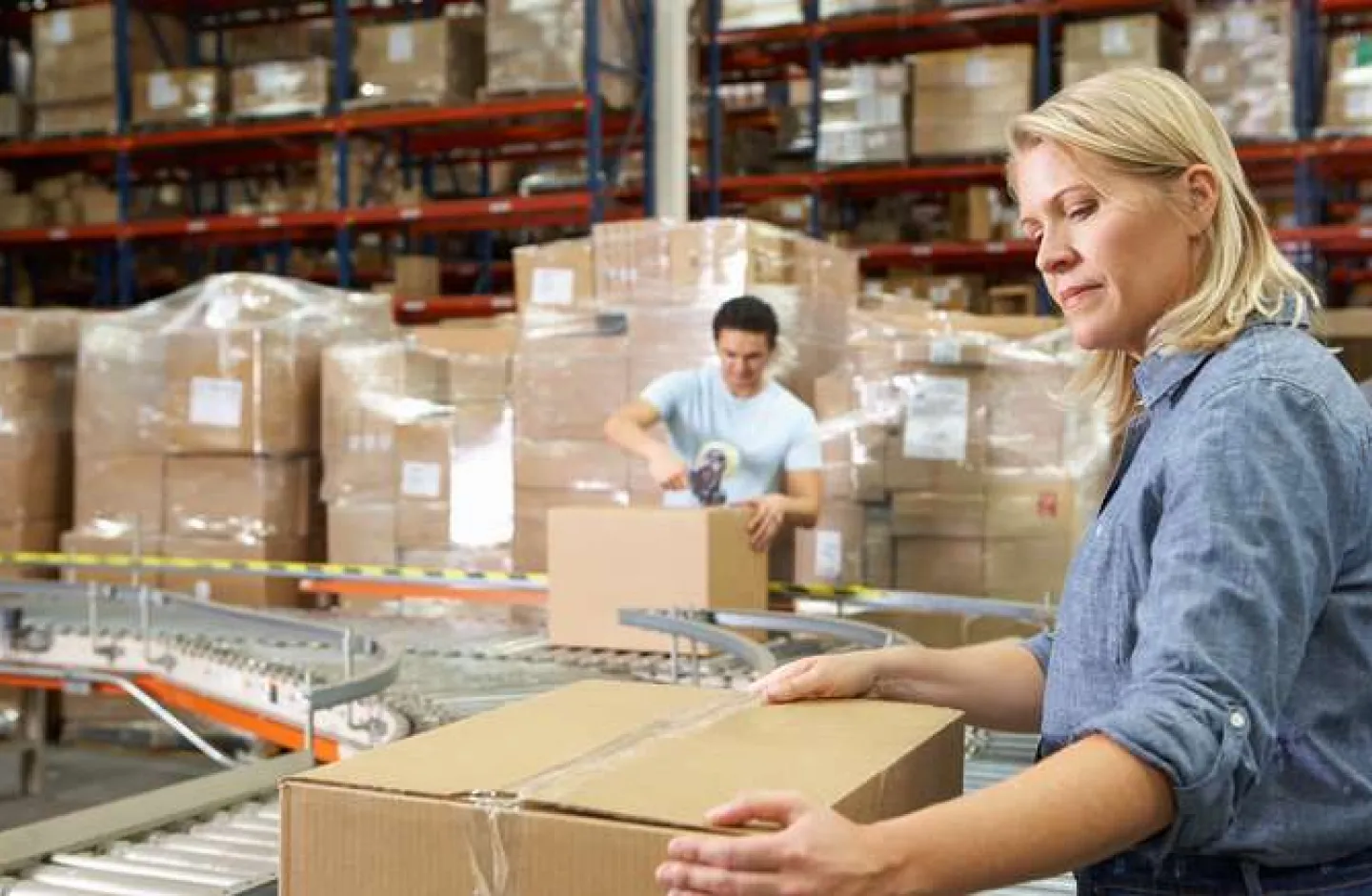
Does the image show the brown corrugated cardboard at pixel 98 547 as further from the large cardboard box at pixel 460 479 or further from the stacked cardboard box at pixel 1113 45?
the stacked cardboard box at pixel 1113 45

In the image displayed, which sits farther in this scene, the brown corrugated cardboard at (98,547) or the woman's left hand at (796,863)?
the brown corrugated cardboard at (98,547)

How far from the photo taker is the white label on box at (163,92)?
10008mm

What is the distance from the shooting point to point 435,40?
9016 mm

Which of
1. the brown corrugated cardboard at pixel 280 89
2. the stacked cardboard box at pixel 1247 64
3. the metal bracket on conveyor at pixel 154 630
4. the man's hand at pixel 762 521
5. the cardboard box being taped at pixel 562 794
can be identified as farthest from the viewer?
the brown corrugated cardboard at pixel 280 89

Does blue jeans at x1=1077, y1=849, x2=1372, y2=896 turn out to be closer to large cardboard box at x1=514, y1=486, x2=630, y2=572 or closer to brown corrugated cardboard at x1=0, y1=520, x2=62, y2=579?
large cardboard box at x1=514, y1=486, x2=630, y2=572

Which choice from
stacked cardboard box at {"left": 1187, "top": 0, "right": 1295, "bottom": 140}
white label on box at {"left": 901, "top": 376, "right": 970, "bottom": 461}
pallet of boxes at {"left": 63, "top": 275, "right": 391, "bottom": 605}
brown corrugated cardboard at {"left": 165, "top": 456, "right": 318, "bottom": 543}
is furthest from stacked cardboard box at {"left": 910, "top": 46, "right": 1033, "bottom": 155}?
brown corrugated cardboard at {"left": 165, "top": 456, "right": 318, "bottom": 543}

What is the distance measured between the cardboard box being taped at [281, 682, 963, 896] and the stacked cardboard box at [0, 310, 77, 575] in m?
5.73

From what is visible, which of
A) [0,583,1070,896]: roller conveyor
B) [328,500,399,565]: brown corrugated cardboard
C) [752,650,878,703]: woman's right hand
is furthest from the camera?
Result: [328,500,399,565]: brown corrugated cardboard

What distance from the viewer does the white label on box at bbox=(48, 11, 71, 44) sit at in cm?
1018

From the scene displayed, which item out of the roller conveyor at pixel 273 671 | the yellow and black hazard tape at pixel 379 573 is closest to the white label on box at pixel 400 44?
the yellow and black hazard tape at pixel 379 573

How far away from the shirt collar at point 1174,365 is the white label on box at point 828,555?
3.96m

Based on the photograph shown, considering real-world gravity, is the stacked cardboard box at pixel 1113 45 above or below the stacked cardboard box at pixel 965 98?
above

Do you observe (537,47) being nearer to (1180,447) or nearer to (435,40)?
(435,40)

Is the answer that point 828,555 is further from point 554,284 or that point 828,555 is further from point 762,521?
point 554,284
